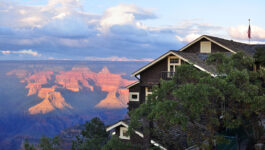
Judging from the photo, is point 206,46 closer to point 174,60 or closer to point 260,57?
point 260,57

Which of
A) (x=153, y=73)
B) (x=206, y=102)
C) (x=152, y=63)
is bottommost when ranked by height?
(x=206, y=102)

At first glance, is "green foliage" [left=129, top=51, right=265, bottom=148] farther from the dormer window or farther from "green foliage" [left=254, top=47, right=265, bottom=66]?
the dormer window

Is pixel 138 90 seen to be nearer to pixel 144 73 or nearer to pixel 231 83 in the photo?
pixel 144 73

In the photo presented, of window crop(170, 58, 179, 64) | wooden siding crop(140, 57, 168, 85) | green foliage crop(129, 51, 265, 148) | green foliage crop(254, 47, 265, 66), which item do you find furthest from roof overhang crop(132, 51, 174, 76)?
green foliage crop(129, 51, 265, 148)

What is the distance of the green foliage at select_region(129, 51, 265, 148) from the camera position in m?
13.5

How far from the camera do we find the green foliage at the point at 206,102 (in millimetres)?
13523

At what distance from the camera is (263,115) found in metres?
16.4

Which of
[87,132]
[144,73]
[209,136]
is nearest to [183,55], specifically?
[144,73]

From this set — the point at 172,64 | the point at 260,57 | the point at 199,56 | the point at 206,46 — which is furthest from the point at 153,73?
the point at 260,57

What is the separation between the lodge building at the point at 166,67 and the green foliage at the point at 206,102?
4730 mm

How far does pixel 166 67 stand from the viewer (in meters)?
26.3

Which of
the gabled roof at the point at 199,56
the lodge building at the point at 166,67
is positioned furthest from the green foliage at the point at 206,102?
the lodge building at the point at 166,67

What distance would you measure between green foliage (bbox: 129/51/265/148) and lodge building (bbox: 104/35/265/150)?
15.5ft

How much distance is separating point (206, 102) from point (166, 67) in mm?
13015
